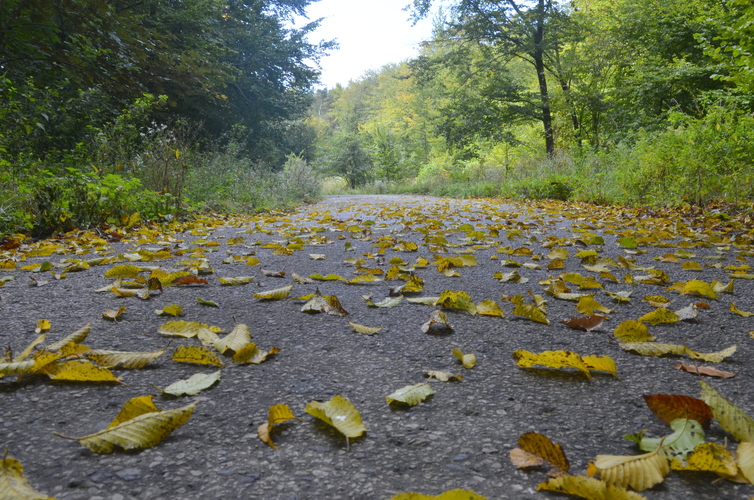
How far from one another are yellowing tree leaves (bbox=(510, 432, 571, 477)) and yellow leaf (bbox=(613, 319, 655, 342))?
921 millimetres

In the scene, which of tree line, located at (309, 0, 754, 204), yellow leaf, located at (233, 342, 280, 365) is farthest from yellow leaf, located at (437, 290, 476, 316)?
tree line, located at (309, 0, 754, 204)

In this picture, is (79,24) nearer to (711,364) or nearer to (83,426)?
(83,426)

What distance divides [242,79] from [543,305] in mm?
15937

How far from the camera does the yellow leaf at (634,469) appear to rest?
0.90 metres

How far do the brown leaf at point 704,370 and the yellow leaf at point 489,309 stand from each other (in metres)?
0.73

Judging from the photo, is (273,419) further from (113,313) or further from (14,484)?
(113,313)

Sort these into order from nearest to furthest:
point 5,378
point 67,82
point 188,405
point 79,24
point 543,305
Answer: point 188,405 → point 5,378 → point 543,305 → point 79,24 → point 67,82

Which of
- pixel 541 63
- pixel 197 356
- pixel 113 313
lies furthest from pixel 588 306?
pixel 541 63

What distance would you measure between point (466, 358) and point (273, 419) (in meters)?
0.72

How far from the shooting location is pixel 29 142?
6223 millimetres

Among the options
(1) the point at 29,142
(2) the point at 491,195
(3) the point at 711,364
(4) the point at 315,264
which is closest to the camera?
(3) the point at 711,364

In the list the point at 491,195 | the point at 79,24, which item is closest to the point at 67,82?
the point at 79,24

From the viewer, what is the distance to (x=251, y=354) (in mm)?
1542

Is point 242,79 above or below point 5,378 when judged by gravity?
above
